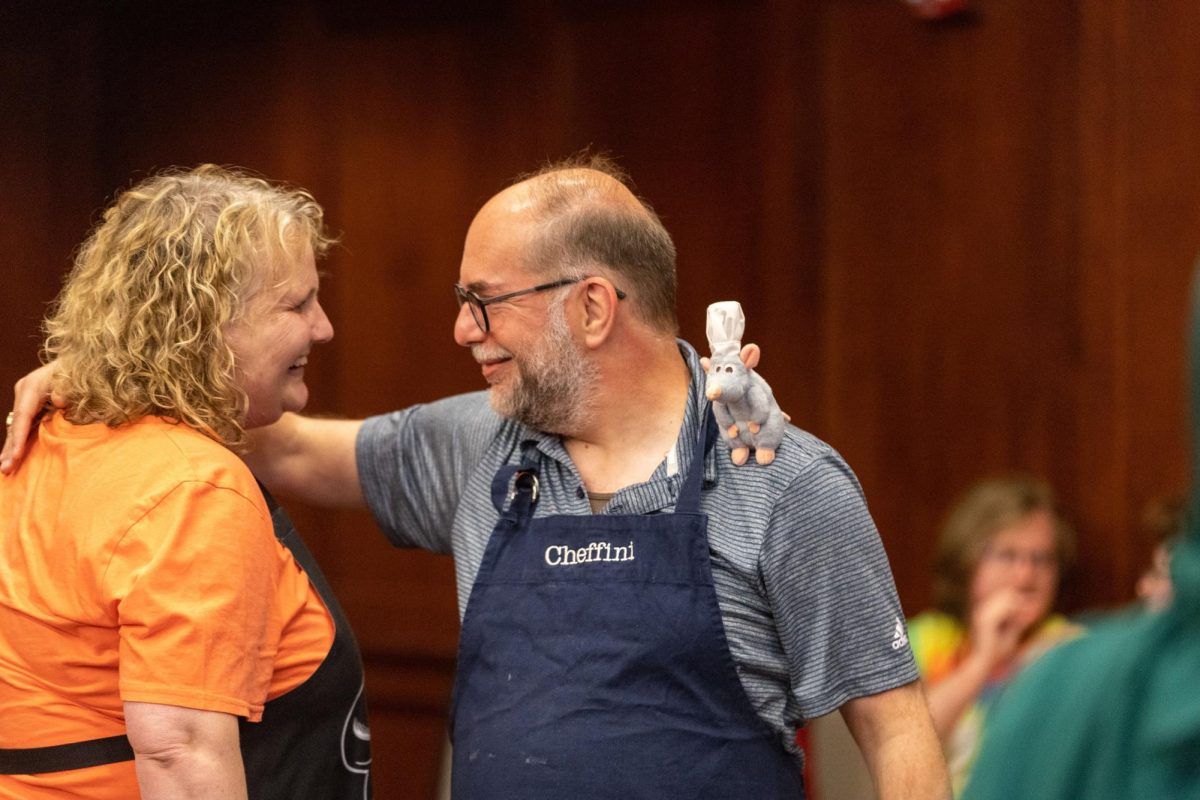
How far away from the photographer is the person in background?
77 centimetres

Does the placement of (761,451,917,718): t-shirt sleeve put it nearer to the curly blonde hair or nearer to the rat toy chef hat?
the rat toy chef hat

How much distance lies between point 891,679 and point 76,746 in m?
0.96

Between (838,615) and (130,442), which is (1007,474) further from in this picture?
(130,442)

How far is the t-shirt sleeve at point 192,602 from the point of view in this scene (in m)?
1.53

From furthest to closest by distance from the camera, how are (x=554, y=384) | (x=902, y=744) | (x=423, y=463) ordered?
(x=423, y=463), (x=554, y=384), (x=902, y=744)

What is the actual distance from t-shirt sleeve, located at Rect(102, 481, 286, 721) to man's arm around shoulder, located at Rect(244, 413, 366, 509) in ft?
1.92

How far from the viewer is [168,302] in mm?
1721

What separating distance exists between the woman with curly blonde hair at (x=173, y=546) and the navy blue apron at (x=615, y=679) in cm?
20

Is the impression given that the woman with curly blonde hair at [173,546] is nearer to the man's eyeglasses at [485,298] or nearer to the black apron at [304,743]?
the black apron at [304,743]

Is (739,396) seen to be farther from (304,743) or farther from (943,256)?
(943,256)

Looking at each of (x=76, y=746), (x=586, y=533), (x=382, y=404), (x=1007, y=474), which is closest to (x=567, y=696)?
(x=586, y=533)

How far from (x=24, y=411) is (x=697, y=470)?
2.78 feet

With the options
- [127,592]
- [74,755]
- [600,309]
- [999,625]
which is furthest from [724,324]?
[999,625]

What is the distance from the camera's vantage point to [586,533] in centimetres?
189
